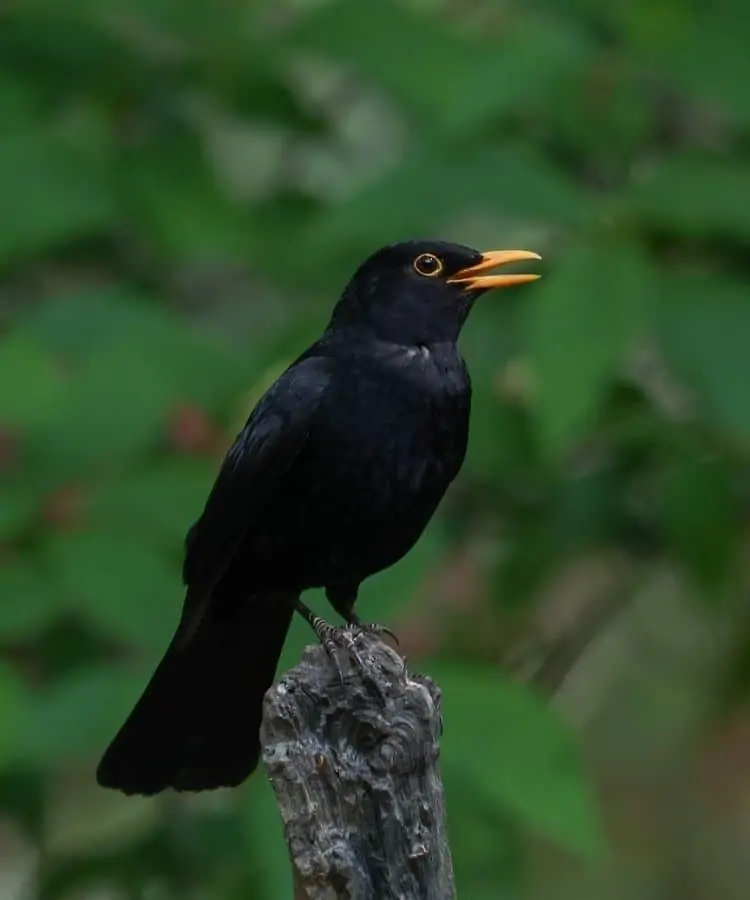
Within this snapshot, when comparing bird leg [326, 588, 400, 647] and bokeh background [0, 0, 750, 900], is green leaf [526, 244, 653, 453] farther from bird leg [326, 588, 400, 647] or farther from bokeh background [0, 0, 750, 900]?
bird leg [326, 588, 400, 647]

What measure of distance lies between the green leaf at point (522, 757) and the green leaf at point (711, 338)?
75cm

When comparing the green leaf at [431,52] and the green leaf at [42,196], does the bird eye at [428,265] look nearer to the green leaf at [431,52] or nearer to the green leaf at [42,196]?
the green leaf at [431,52]

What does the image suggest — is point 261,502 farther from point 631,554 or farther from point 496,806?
point 631,554

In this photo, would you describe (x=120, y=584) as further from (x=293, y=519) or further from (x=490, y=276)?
(x=490, y=276)

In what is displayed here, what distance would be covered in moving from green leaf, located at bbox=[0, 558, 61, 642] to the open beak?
3.75ft

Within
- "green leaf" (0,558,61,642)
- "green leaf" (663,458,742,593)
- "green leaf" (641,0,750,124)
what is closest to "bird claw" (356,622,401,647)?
"green leaf" (0,558,61,642)

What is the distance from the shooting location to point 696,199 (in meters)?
4.20

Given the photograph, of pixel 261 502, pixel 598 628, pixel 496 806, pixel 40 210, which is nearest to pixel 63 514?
pixel 261 502

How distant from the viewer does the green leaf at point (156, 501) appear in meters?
4.11

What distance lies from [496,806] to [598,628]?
2045 millimetres

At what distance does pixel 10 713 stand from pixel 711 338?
5.35 ft

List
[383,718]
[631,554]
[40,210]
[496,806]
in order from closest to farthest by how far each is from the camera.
Result: [383,718], [496,806], [40,210], [631,554]

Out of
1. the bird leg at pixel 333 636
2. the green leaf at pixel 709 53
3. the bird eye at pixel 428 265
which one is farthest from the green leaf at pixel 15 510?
the green leaf at pixel 709 53

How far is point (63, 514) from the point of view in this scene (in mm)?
4148
